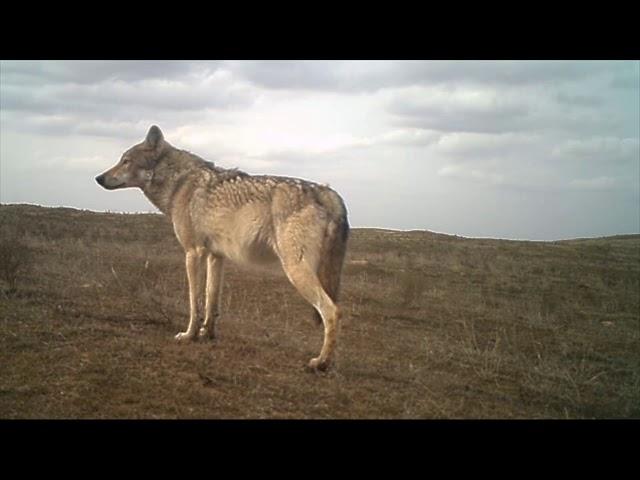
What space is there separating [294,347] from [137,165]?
148 inches

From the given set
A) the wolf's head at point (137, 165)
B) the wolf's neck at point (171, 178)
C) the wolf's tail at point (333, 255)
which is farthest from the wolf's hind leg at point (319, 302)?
the wolf's head at point (137, 165)

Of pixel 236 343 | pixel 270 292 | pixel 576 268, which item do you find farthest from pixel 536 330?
pixel 576 268

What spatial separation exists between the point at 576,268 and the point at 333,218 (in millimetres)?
20534

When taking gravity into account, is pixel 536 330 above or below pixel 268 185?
below

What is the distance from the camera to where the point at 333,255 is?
7.34 m

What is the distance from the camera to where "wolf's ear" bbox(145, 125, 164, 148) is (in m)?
8.91

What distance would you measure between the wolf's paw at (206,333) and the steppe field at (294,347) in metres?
0.33

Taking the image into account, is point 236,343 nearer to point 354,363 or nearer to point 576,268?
point 354,363

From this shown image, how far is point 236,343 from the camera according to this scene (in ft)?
27.3

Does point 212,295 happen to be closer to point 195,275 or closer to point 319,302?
point 195,275

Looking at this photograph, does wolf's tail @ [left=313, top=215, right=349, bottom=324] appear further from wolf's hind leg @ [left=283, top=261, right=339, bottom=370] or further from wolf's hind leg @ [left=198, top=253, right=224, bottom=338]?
wolf's hind leg @ [left=198, top=253, right=224, bottom=338]

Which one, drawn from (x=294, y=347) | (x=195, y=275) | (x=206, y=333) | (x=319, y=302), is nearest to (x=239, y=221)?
(x=195, y=275)

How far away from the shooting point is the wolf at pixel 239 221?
7109 mm

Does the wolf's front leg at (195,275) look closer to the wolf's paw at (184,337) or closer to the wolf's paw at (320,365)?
the wolf's paw at (184,337)
